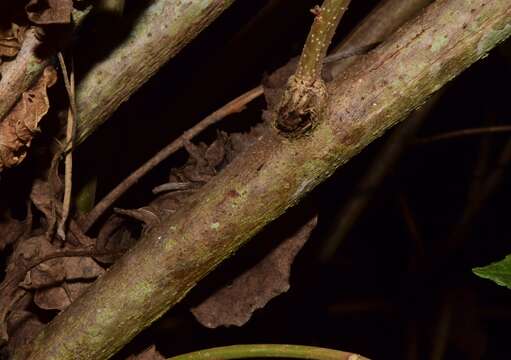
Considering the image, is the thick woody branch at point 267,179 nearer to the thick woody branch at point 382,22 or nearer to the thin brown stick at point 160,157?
the thin brown stick at point 160,157

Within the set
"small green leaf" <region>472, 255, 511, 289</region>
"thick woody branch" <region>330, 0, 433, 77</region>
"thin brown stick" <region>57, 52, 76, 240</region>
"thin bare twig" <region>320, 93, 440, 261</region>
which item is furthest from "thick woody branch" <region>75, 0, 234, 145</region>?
"thin bare twig" <region>320, 93, 440, 261</region>

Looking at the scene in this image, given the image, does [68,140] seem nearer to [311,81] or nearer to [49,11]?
[49,11]

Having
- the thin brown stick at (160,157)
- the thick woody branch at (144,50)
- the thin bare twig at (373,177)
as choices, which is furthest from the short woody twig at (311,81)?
the thin bare twig at (373,177)

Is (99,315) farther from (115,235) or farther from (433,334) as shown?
(433,334)

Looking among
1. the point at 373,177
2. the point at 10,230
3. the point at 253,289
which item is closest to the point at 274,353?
the point at 253,289

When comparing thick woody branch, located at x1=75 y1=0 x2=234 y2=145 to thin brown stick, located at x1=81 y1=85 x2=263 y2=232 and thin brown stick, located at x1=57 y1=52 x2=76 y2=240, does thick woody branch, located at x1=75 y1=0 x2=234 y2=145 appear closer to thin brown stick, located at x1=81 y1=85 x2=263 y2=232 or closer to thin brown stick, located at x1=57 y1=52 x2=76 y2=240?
thin brown stick, located at x1=57 y1=52 x2=76 y2=240
